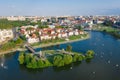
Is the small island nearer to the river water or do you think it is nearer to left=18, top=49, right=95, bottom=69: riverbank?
left=18, top=49, right=95, bottom=69: riverbank

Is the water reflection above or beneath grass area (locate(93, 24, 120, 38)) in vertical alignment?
above

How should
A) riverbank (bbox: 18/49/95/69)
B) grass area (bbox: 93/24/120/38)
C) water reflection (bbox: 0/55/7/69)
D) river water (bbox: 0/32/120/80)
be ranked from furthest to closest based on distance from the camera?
grass area (bbox: 93/24/120/38)
water reflection (bbox: 0/55/7/69)
riverbank (bbox: 18/49/95/69)
river water (bbox: 0/32/120/80)

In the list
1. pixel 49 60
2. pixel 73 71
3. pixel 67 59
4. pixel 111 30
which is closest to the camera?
pixel 73 71

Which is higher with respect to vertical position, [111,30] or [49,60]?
[49,60]

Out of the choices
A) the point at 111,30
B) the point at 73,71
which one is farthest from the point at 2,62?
the point at 111,30

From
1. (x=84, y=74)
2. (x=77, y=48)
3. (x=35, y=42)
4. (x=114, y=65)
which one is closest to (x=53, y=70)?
(x=84, y=74)

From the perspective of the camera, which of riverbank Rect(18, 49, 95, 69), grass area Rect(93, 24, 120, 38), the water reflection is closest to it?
riverbank Rect(18, 49, 95, 69)

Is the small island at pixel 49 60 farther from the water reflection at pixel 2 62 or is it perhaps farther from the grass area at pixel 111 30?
the grass area at pixel 111 30

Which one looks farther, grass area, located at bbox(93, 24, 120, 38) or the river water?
grass area, located at bbox(93, 24, 120, 38)

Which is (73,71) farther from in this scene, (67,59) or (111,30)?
(111,30)

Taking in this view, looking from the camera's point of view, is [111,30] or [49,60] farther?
[111,30]

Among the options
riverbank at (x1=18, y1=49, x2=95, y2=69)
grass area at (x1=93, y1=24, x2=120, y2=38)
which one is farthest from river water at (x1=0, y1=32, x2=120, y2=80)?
grass area at (x1=93, y1=24, x2=120, y2=38)

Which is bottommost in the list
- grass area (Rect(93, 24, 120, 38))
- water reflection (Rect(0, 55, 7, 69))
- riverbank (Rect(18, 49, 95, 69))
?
grass area (Rect(93, 24, 120, 38))
